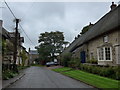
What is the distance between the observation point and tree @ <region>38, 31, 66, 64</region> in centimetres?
6844

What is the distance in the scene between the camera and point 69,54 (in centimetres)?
3828

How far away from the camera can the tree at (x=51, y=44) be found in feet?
225

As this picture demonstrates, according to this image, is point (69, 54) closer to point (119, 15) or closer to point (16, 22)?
point (16, 22)

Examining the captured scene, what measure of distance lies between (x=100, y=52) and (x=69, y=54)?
15.8m

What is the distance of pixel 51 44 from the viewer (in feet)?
226

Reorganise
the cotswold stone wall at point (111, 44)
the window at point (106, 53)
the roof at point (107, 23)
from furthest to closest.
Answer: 1. the window at point (106, 53)
2. the roof at point (107, 23)
3. the cotswold stone wall at point (111, 44)

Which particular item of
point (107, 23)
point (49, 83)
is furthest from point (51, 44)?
point (49, 83)

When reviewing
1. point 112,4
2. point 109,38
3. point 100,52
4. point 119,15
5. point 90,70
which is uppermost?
point 112,4

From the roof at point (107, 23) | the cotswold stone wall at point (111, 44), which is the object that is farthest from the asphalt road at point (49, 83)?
the roof at point (107, 23)

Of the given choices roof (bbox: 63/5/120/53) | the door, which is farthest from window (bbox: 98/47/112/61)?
the door

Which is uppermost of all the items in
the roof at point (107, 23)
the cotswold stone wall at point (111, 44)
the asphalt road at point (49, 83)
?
the roof at point (107, 23)

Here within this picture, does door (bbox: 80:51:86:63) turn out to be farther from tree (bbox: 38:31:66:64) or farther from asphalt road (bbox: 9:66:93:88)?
tree (bbox: 38:31:66:64)

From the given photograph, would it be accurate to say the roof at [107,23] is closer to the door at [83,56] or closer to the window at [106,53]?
the window at [106,53]

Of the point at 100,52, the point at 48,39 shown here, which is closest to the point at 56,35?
the point at 48,39
